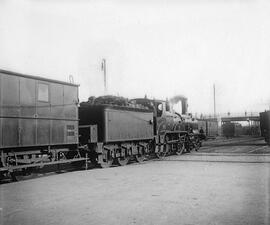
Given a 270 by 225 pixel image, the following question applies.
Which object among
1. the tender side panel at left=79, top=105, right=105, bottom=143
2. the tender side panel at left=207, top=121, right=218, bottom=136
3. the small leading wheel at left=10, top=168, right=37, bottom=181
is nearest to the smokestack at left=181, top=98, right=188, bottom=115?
the tender side panel at left=79, top=105, right=105, bottom=143

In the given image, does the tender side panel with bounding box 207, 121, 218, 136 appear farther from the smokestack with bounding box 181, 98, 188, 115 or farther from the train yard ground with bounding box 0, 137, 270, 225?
the train yard ground with bounding box 0, 137, 270, 225

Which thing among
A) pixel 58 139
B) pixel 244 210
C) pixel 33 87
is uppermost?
pixel 33 87

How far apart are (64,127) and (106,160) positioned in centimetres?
292

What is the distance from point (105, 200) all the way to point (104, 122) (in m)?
6.64

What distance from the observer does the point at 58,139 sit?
11.6 m

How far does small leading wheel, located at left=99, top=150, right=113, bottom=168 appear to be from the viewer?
13827 millimetres

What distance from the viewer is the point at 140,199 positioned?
7.36 meters

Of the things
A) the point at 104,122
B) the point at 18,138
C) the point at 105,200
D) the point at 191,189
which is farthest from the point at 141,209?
the point at 104,122

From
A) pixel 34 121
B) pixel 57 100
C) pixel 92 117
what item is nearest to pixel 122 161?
pixel 92 117

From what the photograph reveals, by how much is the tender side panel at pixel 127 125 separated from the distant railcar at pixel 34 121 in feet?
6.02

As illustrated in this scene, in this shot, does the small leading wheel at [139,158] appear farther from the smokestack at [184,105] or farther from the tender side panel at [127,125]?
the smokestack at [184,105]

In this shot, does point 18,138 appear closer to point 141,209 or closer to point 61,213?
point 61,213

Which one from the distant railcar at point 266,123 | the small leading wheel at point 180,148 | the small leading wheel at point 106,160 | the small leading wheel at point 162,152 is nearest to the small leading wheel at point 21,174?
the small leading wheel at point 106,160

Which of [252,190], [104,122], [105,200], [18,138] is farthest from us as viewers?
[104,122]
